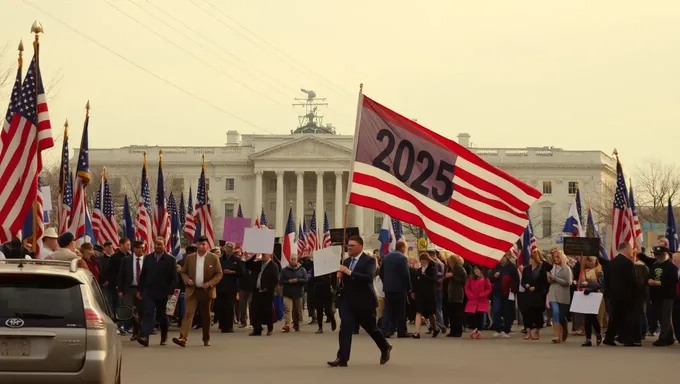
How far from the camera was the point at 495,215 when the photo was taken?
47.1 ft

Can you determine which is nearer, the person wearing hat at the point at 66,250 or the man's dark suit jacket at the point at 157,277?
the person wearing hat at the point at 66,250

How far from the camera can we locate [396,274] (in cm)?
2186

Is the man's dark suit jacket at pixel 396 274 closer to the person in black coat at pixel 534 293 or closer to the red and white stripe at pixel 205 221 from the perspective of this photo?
the person in black coat at pixel 534 293

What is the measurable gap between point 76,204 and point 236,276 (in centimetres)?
402

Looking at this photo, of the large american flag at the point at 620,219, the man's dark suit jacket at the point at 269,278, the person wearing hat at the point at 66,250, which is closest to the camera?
the person wearing hat at the point at 66,250

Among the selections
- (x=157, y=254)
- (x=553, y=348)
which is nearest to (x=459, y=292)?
(x=553, y=348)

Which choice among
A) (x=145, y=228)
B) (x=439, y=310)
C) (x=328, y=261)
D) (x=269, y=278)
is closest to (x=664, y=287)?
(x=439, y=310)

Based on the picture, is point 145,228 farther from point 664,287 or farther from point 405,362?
A: point 405,362

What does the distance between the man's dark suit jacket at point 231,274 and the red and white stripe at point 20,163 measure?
801 cm

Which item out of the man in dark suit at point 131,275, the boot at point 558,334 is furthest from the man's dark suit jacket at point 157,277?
the boot at point 558,334

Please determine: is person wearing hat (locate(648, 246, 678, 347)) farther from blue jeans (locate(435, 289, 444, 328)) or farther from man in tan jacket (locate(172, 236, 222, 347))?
man in tan jacket (locate(172, 236, 222, 347))

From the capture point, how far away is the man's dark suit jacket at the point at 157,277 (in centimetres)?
1981

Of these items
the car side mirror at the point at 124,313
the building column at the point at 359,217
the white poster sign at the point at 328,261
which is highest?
the building column at the point at 359,217

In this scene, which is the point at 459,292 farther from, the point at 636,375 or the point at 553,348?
the point at 636,375
